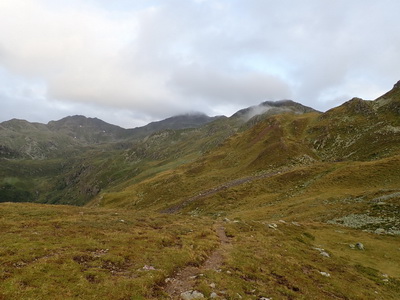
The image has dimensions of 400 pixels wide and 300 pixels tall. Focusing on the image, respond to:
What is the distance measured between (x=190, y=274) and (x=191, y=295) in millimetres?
4249

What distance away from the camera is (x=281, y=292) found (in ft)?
66.7

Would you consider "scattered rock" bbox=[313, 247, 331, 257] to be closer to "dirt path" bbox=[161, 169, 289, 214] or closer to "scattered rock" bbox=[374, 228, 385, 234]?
"scattered rock" bbox=[374, 228, 385, 234]

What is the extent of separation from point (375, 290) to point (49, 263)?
28.4 meters

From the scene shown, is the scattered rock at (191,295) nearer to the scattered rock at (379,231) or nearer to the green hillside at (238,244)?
the green hillside at (238,244)

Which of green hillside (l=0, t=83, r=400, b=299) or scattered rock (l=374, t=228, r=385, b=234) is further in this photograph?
scattered rock (l=374, t=228, r=385, b=234)

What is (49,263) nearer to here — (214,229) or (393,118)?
(214,229)

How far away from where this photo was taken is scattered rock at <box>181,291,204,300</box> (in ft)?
57.4

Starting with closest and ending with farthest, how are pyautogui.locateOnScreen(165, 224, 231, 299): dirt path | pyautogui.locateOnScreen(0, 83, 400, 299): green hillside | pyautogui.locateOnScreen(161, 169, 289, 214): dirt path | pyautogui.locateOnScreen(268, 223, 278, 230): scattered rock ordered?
pyautogui.locateOnScreen(165, 224, 231, 299): dirt path → pyautogui.locateOnScreen(0, 83, 400, 299): green hillside → pyautogui.locateOnScreen(268, 223, 278, 230): scattered rock → pyautogui.locateOnScreen(161, 169, 289, 214): dirt path

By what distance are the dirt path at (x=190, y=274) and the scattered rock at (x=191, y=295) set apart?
0.37 meters

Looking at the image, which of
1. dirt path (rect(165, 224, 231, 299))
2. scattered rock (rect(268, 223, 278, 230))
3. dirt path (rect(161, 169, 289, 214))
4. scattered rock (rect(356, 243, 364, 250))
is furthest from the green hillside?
dirt path (rect(161, 169, 289, 214))

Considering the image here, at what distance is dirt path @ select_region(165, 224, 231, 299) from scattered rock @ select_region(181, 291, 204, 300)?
0.37 m

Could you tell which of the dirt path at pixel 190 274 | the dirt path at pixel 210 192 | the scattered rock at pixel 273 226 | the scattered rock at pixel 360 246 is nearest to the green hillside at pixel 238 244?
the dirt path at pixel 190 274

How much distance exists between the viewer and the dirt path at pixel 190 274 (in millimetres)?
18922

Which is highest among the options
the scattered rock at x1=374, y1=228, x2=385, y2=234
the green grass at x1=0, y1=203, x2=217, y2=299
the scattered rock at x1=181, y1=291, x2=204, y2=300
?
the green grass at x1=0, y1=203, x2=217, y2=299
